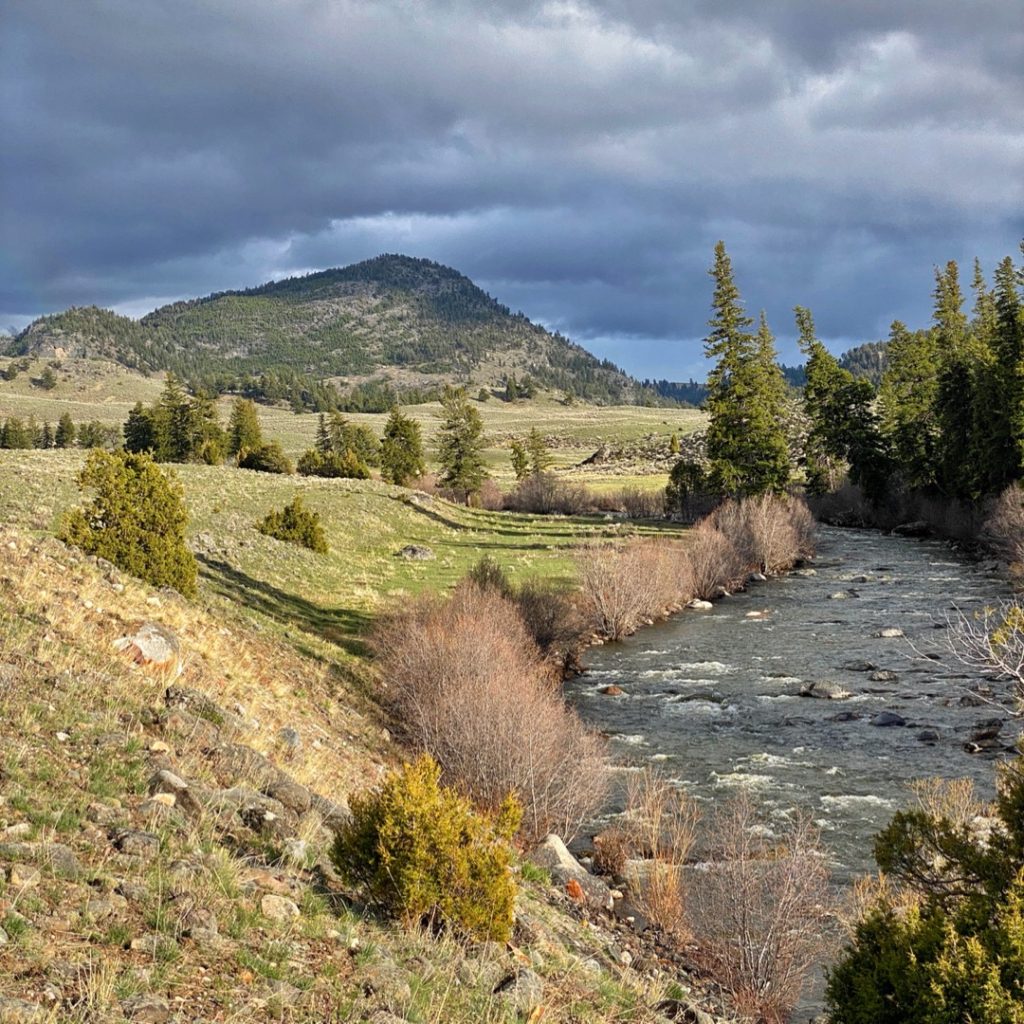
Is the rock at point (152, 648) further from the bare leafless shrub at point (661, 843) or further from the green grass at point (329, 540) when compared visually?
the green grass at point (329, 540)

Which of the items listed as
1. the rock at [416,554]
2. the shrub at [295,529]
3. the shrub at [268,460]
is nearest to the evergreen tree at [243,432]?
the shrub at [268,460]

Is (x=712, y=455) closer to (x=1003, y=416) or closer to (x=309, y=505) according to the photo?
(x=1003, y=416)

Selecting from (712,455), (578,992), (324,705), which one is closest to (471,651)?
(324,705)

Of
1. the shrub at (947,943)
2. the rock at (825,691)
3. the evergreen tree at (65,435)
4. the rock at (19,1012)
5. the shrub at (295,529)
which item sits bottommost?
the rock at (825,691)

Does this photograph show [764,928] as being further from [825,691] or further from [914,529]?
[914,529]

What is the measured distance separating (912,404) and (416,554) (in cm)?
4831

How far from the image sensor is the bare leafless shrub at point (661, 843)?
40.7 ft

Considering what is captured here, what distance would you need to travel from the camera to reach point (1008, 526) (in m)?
41.8

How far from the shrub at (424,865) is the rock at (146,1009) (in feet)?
8.63

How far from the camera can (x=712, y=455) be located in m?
55.8

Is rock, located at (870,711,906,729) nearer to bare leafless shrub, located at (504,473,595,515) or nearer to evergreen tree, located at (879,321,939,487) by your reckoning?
evergreen tree, located at (879,321,939,487)

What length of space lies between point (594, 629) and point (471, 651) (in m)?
15.2

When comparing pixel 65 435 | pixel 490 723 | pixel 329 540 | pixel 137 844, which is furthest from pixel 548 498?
pixel 65 435

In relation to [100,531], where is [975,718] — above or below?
below
